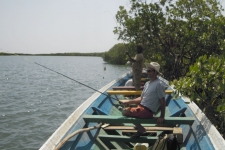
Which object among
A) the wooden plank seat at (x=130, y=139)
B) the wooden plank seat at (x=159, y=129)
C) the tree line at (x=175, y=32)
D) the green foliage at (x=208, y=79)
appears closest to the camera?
the green foliage at (x=208, y=79)

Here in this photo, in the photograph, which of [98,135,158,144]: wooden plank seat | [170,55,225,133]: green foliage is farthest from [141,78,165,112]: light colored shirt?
[98,135,158,144]: wooden plank seat

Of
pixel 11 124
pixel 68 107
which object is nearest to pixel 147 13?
pixel 68 107

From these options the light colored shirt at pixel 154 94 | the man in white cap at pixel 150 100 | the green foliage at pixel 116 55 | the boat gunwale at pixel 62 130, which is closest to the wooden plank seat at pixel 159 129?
the man in white cap at pixel 150 100

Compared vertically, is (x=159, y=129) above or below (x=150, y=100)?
below

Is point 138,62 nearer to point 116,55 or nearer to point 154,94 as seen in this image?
point 154,94

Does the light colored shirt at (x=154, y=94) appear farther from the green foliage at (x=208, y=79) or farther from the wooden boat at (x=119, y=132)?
the green foliage at (x=208, y=79)

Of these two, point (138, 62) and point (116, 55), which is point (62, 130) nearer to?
point (138, 62)

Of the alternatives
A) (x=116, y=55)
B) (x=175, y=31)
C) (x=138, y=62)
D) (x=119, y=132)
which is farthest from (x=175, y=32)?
(x=116, y=55)

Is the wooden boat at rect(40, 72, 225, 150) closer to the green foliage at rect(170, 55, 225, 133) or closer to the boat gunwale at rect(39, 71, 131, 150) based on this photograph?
the boat gunwale at rect(39, 71, 131, 150)

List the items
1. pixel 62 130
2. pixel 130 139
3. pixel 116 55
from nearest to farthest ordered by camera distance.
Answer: pixel 62 130 → pixel 130 139 → pixel 116 55

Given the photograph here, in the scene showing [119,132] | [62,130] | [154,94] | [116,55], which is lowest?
[119,132]

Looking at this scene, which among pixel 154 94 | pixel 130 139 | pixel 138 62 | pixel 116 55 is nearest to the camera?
pixel 154 94

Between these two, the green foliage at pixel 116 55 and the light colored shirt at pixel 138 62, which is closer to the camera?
the light colored shirt at pixel 138 62

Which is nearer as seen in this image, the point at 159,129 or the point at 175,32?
the point at 159,129
